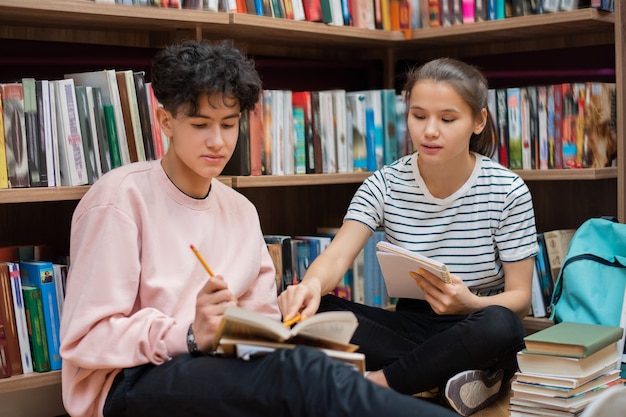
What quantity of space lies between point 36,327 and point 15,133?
413mm

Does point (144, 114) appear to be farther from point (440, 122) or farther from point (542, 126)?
point (542, 126)

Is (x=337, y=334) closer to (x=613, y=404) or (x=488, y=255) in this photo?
(x=613, y=404)

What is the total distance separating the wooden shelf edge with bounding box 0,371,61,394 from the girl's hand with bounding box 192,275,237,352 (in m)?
0.52

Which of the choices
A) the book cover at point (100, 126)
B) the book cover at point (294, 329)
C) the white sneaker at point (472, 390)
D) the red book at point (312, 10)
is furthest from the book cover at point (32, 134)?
the white sneaker at point (472, 390)

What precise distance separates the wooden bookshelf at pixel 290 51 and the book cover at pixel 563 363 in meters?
0.53

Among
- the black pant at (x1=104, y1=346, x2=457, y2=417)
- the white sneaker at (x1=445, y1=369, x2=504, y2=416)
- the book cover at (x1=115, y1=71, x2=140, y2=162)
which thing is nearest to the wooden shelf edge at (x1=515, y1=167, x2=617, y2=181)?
the white sneaker at (x1=445, y1=369, x2=504, y2=416)

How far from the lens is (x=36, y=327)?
1886 mm

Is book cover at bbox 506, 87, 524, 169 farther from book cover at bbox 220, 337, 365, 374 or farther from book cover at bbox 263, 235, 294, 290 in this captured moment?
book cover at bbox 220, 337, 365, 374

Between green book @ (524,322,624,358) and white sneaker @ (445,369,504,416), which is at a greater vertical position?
green book @ (524,322,624,358)

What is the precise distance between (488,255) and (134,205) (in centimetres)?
90

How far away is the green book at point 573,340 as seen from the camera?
71.9 inches

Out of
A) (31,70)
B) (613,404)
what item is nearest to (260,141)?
(31,70)

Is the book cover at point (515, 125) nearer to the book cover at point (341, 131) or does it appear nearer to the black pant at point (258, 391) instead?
the book cover at point (341, 131)

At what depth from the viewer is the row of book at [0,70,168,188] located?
72.4 inches
